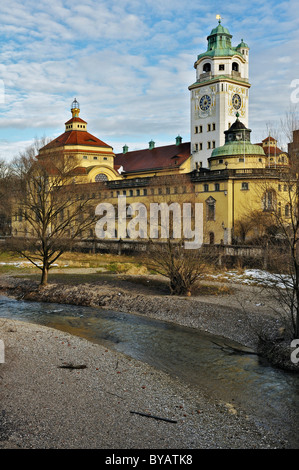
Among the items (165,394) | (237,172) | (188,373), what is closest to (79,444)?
(165,394)

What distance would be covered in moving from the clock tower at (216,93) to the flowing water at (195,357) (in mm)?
45206

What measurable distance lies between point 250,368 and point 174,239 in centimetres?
1516

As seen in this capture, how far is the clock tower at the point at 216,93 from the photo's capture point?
62.0m

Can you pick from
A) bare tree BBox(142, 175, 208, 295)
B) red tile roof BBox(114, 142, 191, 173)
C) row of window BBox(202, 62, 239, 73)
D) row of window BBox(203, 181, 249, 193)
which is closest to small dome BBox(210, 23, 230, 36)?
row of window BBox(202, 62, 239, 73)

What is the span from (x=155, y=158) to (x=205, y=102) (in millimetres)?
11215

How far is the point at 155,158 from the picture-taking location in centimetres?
6806

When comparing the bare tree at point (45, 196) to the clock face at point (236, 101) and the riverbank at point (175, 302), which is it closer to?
the riverbank at point (175, 302)

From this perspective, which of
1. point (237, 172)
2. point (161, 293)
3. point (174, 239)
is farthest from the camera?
point (237, 172)

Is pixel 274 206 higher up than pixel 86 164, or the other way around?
pixel 86 164

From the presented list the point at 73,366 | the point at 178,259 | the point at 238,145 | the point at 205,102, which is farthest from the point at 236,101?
the point at 73,366

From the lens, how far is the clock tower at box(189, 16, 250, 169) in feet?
204
